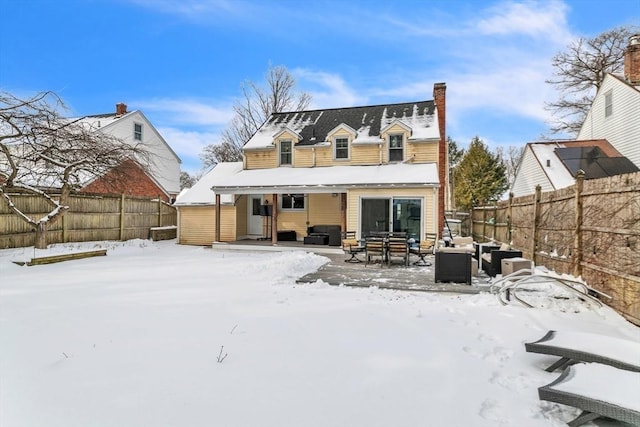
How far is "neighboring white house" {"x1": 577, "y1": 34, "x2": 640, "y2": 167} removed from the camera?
51.4 ft

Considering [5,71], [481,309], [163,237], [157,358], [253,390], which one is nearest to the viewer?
[253,390]

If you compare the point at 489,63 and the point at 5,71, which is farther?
the point at 489,63

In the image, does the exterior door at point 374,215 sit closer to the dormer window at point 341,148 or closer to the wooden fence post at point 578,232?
the dormer window at point 341,148

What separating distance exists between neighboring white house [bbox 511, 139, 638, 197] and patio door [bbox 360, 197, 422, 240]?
6736 millimetres

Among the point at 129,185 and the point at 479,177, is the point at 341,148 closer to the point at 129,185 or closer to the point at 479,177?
the point at 129,185

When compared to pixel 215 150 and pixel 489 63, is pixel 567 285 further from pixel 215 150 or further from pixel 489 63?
pixel 215 150

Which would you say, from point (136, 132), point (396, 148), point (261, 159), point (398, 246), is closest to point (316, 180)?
point (396, 148)

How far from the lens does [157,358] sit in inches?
147

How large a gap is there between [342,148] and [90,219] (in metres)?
11.2

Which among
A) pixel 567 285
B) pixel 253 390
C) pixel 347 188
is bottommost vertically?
pixel 253 390

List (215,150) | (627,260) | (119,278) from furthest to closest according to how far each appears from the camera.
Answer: (215,150)
(119,278)
(627,260)

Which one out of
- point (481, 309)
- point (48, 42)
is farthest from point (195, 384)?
point (48, 42)

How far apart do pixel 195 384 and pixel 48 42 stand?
18072mm

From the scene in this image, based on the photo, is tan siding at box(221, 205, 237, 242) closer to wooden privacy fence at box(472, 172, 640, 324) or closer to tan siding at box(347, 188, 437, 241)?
tan siding at box(347, 188, 437, 241)
